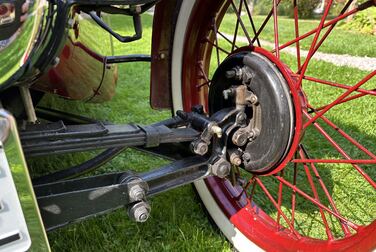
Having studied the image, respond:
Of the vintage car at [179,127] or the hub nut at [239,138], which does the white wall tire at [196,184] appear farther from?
the hub nut at [239,138]

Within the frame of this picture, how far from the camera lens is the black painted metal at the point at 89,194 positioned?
1.12 metres

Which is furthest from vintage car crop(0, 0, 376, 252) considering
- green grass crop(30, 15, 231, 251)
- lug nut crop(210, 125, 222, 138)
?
green grass crop(30, 15, 231, 251)

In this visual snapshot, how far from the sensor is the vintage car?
952 mm

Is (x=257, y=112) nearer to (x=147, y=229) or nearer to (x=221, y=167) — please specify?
(x=221, y=167)

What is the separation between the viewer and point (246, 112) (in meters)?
1.35

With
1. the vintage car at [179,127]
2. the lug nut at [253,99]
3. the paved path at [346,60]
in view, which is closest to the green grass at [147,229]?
the vintage car at [179,127]

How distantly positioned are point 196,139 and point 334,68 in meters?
3.63

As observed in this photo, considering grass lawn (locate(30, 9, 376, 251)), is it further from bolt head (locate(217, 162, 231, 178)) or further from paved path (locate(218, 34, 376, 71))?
paved path (locate(218, 34, 376, 71))

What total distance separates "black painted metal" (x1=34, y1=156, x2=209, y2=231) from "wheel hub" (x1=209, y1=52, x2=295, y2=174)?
196mm

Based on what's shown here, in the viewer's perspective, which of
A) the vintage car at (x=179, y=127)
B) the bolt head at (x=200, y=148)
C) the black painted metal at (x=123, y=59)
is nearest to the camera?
the vintage car at (x=179, y=127)

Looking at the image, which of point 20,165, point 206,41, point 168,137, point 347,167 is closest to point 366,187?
point 347,167

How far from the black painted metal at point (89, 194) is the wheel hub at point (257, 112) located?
0.20 metres

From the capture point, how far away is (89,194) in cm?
116

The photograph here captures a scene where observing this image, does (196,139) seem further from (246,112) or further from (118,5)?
(118,5)
